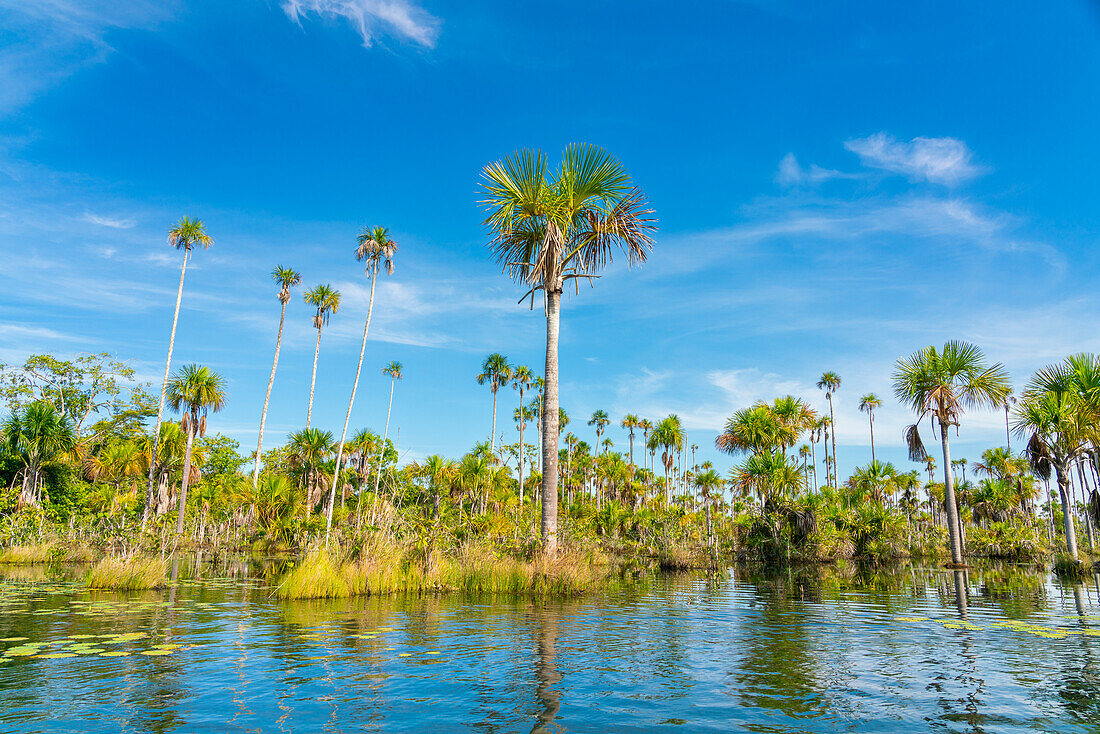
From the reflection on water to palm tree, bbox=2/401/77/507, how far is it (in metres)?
31.6

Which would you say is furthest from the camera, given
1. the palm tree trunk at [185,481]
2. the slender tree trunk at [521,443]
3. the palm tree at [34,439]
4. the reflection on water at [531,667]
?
the slender tree trunk at [521,443]

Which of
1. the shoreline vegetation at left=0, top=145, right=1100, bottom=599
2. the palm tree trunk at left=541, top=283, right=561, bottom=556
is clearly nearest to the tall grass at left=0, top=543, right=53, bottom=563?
the shoreline vegetation at left=0, top=145, right=1100, bottom=599

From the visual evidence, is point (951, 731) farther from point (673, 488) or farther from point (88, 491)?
point (673, 488)

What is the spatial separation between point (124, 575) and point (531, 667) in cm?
1422

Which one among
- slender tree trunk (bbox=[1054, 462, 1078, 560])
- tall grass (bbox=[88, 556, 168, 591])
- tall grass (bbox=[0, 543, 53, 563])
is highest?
slender tree trunk (bbox=[1054, 462, 1078, 560])

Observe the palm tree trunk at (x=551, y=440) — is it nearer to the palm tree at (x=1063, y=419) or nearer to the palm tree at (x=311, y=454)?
the palm tree at (x=1063, y=419)

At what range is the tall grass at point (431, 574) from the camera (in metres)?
14.5

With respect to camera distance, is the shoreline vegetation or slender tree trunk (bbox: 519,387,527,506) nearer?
the shoreline vegetation

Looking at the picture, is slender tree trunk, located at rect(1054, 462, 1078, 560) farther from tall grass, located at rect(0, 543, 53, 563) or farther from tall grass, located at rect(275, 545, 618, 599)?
tall grass, located at rect(0, 543, 53, 563)

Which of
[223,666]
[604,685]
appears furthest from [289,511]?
[604,685]

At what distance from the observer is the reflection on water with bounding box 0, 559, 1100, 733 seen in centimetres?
524

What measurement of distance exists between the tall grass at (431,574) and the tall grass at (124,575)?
11.9 feet

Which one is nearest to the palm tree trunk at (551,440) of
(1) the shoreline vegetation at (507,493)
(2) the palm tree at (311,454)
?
(1) the shoreline vegetation at (507,493)

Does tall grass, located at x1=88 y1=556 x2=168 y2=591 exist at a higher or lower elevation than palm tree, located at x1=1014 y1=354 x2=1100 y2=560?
lower
